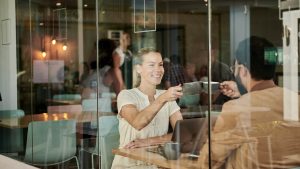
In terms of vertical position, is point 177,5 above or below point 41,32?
above

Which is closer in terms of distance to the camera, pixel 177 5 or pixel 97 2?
pixel 97 2

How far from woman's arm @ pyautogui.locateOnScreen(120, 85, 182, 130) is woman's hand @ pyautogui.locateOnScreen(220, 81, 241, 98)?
0.28 metres

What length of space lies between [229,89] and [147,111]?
56 centimetres

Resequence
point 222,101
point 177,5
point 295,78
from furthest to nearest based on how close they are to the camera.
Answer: point 177,5 → point 295,78 → point 222,101

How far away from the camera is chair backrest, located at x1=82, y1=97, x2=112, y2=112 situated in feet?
10.8

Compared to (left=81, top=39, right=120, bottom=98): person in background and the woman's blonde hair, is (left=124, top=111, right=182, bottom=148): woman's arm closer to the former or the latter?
the woman's blonde hair

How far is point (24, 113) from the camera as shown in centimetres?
443

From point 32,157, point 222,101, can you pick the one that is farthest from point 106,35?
point 222,101

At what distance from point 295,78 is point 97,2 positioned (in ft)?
8.01

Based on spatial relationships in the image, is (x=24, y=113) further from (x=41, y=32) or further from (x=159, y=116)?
(x=159, y=116)

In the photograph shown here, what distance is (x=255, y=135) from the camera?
2.63 meters

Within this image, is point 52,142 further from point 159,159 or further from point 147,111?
point 159,159

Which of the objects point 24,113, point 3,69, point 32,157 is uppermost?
point 3,69

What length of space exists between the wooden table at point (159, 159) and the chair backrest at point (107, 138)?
223mm
